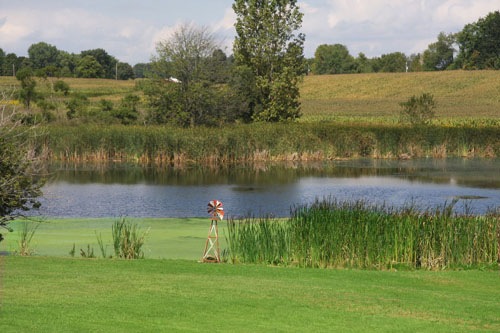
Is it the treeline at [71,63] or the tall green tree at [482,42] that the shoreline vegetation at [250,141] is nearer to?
the treeline at [71,63]

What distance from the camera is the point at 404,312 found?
1220 cm

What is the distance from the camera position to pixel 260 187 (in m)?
39.1

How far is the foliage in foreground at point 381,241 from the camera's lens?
1727 centimetres

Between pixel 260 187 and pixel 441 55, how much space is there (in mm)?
136358

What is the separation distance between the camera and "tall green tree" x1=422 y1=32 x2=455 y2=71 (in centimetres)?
16800

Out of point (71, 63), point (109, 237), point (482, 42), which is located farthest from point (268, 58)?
point (71, 63)

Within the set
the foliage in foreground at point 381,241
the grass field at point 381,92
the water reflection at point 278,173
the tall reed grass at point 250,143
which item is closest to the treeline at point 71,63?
the grass field at point 381,92

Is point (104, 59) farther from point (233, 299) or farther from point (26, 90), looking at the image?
point (233, 299)

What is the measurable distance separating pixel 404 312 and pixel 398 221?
550 cm

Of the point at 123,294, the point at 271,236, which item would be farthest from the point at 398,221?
the point at 123,294

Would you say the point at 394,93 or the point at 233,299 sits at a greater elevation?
the point at 394,93

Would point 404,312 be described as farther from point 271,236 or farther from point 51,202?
point 51,202

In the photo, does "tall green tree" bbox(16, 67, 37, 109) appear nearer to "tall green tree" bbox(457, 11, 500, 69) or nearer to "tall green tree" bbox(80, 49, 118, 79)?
"tall green tree" bbox(457, 11, 500, 69)

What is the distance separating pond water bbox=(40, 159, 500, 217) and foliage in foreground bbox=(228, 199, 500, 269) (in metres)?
9.69
